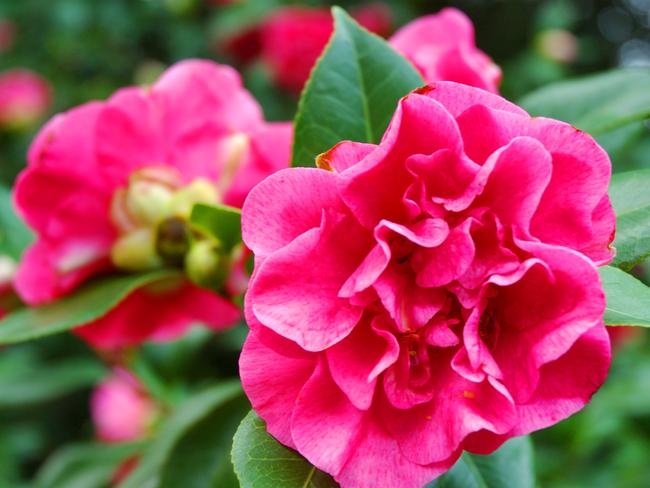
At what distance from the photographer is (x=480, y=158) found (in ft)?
1.63

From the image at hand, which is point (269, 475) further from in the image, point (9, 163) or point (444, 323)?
point (9, 163)

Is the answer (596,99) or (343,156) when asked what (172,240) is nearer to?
(343,156)

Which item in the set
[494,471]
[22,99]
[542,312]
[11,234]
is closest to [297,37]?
[22,99]

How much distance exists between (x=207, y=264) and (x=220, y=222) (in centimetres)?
6

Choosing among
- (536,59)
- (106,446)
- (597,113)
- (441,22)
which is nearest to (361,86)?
(441,22)

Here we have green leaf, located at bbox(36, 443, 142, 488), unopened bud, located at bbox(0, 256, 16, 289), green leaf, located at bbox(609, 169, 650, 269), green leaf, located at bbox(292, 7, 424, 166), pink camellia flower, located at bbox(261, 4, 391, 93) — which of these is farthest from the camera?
pink camellia flower, located at bbox(261, 4, 391, 93)

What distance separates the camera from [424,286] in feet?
1.61

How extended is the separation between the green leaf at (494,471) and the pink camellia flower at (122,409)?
89 cm

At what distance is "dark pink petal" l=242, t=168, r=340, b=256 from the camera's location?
477 millimetres

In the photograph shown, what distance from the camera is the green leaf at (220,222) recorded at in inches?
26.1

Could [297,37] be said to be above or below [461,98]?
below

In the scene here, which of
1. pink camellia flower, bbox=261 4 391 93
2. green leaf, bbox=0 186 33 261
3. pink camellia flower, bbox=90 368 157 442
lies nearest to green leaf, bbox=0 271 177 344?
Answer: green leaf, bbox=0 186 33 261

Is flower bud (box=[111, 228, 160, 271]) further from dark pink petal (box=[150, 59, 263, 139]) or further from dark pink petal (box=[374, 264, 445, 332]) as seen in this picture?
dark pink petal (box=[374, 264, 445, 332])

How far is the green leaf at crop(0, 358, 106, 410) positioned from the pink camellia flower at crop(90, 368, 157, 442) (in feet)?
0.13
